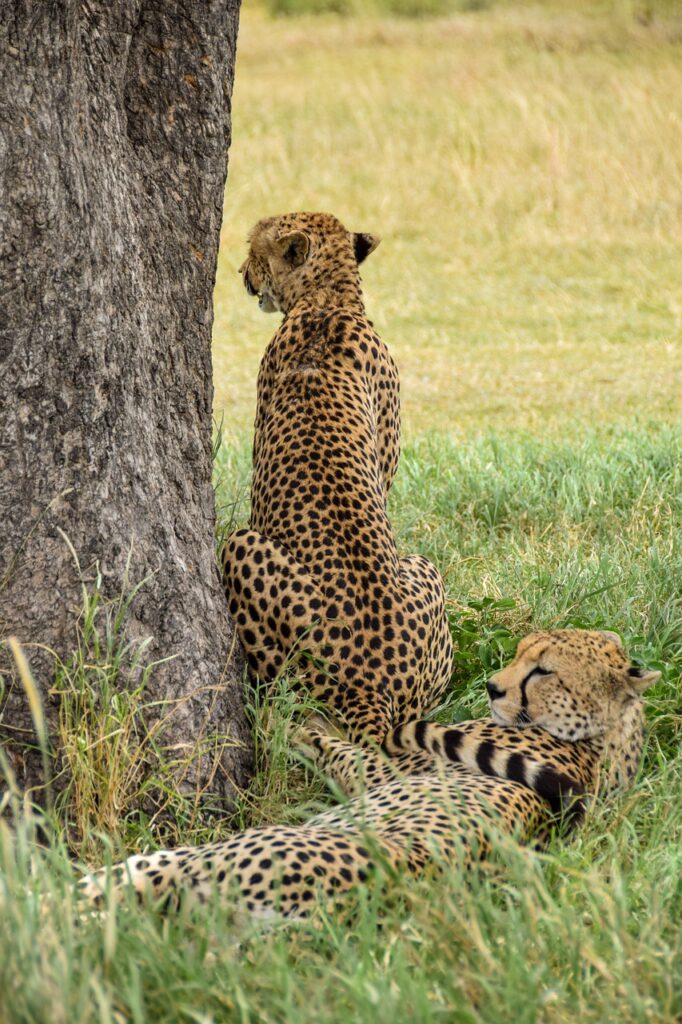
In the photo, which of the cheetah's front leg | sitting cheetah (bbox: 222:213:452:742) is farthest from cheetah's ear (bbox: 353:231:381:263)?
the cheetah's front leg

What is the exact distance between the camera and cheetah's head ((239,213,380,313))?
3.71 m

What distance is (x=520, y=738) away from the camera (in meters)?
2.81

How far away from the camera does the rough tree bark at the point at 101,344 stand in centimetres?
259

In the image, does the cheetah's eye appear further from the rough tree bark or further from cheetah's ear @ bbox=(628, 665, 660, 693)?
the rough tree bark

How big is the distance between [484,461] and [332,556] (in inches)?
87.3

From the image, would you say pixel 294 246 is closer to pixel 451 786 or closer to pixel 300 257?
pixel 300 257

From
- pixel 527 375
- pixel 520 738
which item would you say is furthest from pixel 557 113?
pixel 520 738

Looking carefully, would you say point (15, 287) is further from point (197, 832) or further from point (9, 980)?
point (9, 980)

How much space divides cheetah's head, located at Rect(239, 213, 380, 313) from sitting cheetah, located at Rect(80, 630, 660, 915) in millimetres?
1230

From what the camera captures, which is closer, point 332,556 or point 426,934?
point 426,934

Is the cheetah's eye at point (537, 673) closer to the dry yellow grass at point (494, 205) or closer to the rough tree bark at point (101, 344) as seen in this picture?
the rough tree bark at point (101, 344)

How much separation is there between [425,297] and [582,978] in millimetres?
7906

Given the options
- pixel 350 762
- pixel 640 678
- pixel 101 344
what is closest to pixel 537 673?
pixel 640 678

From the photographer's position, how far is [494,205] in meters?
10.6
